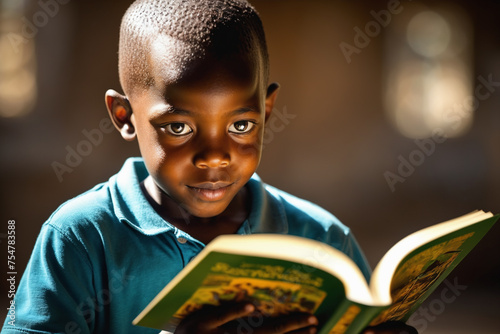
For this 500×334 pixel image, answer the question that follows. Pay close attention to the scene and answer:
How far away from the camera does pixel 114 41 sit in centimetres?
346

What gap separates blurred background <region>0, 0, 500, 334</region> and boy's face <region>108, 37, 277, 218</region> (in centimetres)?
243

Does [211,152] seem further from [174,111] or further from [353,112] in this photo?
[353,112]

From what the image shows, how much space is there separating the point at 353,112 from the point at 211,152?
10.7 feet

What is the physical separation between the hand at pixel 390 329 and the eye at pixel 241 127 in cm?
32

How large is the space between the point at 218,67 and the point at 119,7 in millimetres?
2805

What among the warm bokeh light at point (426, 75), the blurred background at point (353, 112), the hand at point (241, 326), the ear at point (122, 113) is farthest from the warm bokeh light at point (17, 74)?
the hand at point (241, 326)

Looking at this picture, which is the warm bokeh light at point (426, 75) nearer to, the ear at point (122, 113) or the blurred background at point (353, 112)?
the blurred background at point (353, 112)

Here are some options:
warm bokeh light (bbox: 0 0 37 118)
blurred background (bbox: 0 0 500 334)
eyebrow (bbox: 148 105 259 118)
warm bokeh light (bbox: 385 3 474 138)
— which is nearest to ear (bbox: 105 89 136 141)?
eyebrow (bbox: 148 105 259 118)

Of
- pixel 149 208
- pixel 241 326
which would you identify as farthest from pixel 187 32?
pixel 241 326

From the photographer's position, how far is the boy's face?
779 millimetres

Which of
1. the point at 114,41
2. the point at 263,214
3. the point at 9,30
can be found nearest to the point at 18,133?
the point at 9,30

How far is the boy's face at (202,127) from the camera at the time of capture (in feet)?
2.56

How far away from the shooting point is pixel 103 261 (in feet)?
2.81

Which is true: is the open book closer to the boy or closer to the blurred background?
the boy
